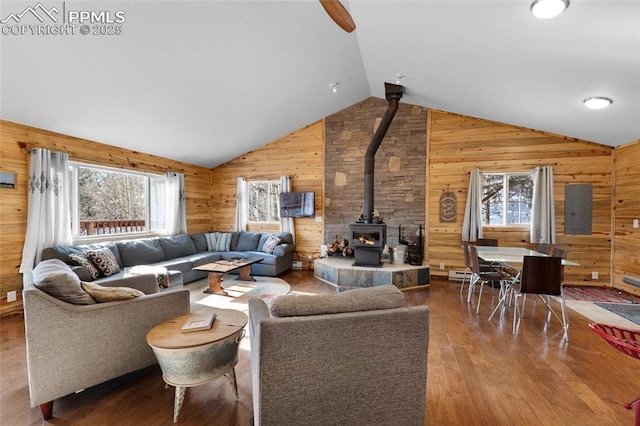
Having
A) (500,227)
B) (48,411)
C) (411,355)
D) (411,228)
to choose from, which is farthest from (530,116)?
(48,411)

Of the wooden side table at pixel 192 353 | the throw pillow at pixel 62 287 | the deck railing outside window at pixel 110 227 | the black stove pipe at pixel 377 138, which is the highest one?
the black stove pipe at pixel 377 138

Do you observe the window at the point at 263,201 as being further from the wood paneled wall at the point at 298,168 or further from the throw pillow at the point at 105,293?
the throw pillow at the point at 105,293

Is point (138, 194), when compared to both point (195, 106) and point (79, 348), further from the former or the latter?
point (79, 348)

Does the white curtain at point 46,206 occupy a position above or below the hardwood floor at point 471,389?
above

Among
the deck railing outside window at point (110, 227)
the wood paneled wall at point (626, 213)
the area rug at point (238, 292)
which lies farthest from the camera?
the deck railing outside window at point (110, 227)

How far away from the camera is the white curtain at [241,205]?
6.69 m

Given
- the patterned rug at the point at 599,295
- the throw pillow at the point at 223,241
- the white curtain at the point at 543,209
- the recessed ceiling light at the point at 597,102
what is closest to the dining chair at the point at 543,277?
the patterned rug at the point at 599,295

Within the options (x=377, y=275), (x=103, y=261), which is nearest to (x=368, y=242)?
(x=377, y=275)

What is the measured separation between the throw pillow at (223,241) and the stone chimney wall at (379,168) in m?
2.12

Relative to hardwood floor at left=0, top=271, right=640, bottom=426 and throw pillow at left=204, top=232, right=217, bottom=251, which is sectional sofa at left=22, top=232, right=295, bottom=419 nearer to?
hardwood floor at left=0, top=271, right=640, bottom=426

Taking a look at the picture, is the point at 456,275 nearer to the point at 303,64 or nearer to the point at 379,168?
the point at 379,168

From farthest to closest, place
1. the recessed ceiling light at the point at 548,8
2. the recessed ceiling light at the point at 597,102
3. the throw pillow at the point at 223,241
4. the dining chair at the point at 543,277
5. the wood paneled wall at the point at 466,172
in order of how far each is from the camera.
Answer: the throw pillow at the point at 223,241 → the wood paneled wall at the point at 466,172 → the recessed ceiling light at the point at 597,102 → the dining chair at the point at 543,277 → the recessed ceiling light at the point at 548,8

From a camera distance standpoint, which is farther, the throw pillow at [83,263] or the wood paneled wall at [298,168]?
the wood paneled wall at [298,168]

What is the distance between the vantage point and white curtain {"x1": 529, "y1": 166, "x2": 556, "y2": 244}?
495cm
